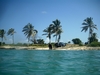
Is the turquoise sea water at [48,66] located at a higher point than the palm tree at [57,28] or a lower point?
lower

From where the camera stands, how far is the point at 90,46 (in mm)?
73938

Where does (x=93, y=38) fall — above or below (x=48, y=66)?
above

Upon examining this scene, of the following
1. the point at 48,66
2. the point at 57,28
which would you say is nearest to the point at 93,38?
the point at 57,28

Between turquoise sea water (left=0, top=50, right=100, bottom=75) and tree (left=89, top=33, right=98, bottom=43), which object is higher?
tree (left=89, top=33, right=98, bottom=43)

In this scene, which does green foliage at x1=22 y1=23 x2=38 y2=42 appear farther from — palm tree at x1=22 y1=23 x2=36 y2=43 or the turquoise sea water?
the turquoise sea water

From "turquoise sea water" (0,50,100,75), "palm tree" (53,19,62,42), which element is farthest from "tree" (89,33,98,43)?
"turquoise sea water" (0,50,100,75)

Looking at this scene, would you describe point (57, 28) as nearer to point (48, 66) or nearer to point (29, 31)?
point (29, 31)

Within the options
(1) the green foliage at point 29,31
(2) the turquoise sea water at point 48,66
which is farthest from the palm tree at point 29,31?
(2) the turquoise sea water at point 48,66

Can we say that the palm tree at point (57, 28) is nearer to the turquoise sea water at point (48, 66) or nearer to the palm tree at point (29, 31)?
the palm tree at point (29, 31)

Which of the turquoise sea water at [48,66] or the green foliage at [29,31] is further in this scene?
the green foliage at [29,31]

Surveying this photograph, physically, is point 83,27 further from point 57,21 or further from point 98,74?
point 98,74

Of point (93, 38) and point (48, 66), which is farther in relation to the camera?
point (93, 38)

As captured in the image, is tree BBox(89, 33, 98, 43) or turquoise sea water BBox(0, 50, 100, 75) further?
tree BBox(89, 33, 98, 43)

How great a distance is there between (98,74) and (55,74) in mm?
2895
